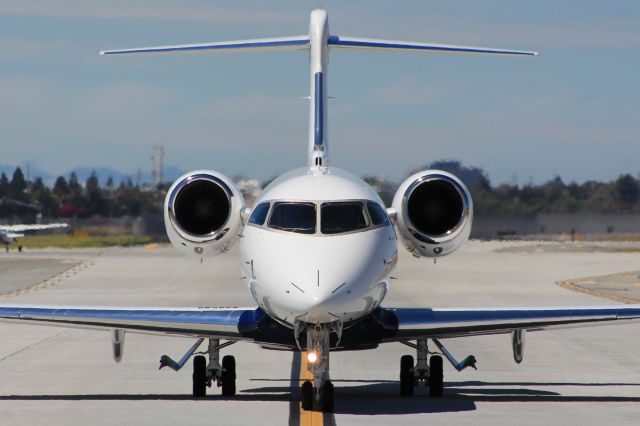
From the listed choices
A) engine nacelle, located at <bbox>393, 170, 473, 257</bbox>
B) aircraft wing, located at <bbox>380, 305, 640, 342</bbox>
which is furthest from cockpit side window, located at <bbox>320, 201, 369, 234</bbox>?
engine nacelle, located at <bbox>393, 170, 473, 257</bbox>

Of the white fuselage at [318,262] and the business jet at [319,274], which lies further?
the business jet at [319,274]

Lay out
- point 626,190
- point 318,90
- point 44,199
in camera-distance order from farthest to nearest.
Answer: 1. point 44,199
2. point 626,190
3. point 318,90

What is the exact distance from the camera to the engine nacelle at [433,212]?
16.5 m

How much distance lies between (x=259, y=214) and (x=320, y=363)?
1895 mm

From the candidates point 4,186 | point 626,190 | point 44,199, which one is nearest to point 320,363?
point 626,190

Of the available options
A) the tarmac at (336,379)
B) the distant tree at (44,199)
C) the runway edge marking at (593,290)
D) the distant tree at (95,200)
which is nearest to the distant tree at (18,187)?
the distant tree at (44,199)

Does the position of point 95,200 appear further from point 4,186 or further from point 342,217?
point 342,217

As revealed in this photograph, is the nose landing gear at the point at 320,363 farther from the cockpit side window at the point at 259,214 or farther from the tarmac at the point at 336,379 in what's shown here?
the cockpit side window at the point at 259,214

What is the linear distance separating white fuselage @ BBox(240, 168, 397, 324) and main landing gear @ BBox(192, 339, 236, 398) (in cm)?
197

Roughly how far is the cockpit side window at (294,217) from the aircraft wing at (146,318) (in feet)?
5.40

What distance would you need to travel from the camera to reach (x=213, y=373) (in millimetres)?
16953

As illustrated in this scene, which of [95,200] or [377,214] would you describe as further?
[95,200]

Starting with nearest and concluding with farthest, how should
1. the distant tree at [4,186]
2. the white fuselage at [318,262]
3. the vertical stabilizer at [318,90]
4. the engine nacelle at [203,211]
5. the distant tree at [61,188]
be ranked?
the white fuselage at [318,262] < the engine nacelle at [203,211] < the vertical stabilizer at [318,90] < the distant tree at [61,188] < the distant tree at [4,186]

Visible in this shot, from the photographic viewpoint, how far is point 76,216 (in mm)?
101312
